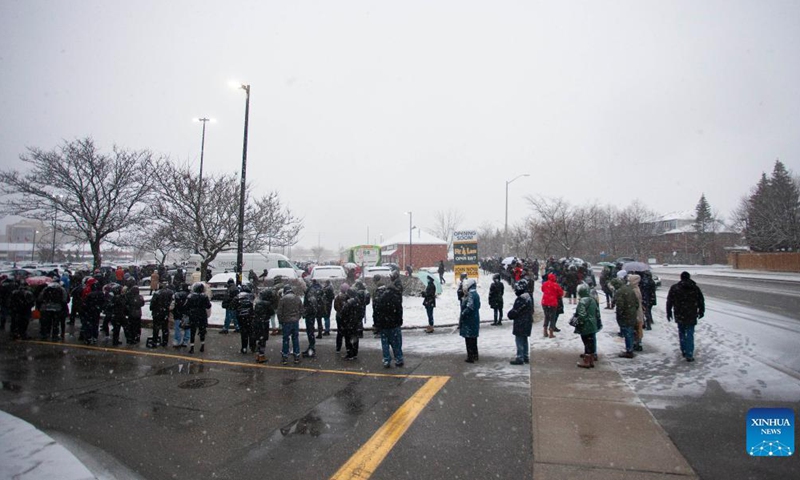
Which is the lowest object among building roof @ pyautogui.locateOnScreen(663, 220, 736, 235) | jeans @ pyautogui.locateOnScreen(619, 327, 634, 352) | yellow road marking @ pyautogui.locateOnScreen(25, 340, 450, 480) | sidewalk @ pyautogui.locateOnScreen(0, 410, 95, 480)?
sidewalk @ pyautogui.locateOnScreen(0, 410, 95, 480)

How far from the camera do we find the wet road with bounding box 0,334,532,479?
14.2 ft

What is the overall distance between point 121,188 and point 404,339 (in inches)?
732

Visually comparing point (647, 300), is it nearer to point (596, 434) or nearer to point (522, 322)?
point (522, 322)

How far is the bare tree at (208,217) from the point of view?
1703 cm

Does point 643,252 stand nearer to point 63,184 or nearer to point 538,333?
point 538,333

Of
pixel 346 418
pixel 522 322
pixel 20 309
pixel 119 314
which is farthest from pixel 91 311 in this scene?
pixel 522 322

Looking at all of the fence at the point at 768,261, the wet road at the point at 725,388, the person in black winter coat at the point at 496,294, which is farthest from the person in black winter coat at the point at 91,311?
the fence at the point at 768,261

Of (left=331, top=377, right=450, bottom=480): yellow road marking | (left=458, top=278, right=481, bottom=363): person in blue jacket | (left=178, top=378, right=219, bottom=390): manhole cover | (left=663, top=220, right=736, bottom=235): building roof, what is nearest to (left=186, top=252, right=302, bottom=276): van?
(left=178, top=378, right=219, bottom=390): manhole cover

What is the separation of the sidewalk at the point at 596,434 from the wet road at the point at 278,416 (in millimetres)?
245

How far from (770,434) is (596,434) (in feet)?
5.91

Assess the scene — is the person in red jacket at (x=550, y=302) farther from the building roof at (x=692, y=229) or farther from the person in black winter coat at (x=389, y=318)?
the building roof at (x=692, y=229)

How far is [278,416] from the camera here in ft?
18.7

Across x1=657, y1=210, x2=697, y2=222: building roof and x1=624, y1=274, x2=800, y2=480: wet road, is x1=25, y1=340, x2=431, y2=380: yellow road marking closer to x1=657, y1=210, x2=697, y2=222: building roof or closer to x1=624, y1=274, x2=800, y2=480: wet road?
x1=624, y1=274, x2=800, y2=480: wet road

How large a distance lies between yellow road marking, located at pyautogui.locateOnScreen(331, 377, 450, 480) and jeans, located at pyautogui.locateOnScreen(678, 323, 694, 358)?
195 inches
